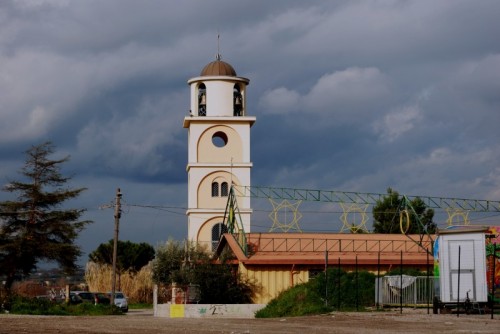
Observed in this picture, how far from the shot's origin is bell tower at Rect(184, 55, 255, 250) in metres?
73.6

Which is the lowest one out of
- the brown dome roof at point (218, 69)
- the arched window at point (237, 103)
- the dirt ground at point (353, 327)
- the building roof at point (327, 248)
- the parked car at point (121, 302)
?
the dirt ground at point (353, 327)

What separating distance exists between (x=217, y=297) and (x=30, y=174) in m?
17.0

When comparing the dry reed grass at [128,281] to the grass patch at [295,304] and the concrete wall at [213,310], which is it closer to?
the concrete wall at [213,310]

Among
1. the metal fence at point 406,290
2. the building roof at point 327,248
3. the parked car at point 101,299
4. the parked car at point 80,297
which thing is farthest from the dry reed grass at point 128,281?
the metal fence at point 406,290

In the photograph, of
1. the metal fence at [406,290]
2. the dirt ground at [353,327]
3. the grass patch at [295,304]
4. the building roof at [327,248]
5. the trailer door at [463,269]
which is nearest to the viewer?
the dirt ground at [353,327]

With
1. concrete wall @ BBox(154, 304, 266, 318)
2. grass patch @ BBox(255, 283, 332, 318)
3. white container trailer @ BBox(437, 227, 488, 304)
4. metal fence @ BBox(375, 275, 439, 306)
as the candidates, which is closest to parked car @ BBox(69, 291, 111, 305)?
concrete wall @ BBox(154, 304, 266, 318)

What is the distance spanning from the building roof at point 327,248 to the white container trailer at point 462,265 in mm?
14622

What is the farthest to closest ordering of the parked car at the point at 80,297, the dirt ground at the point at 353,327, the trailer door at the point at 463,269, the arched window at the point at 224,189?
the arched window at the point at 224,189 → the parked car at the point at 80,297 → the trailer door at the point at 463,269 → the dirt ground at the point at 353,327

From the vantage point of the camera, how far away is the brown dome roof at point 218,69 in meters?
73.9

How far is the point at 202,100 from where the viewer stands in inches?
2970

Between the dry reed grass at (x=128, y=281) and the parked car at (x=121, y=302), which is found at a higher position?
the dry reed grass at (x=128, y=281)

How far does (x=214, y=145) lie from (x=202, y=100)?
11.2 feet

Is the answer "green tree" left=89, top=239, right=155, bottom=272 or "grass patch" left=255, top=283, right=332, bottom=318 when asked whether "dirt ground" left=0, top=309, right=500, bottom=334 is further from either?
"green tree" left=89, top=239, right=155, bottom=272

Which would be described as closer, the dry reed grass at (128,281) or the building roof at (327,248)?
the building roof at (327,248)
